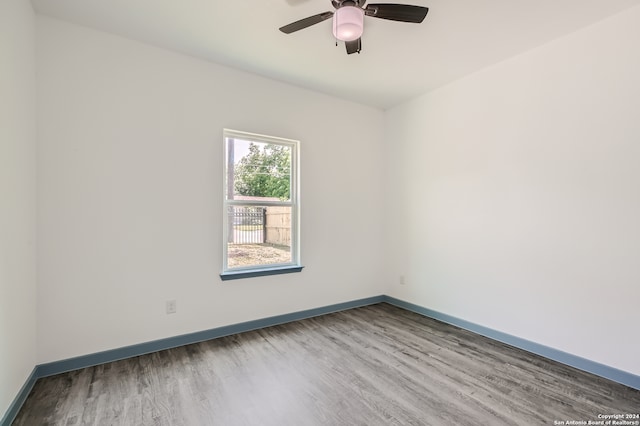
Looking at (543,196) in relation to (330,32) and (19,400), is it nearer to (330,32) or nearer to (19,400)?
(330,32)

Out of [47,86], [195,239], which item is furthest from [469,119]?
[47,86]

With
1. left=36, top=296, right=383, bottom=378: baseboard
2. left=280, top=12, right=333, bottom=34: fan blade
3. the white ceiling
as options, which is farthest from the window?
left=280, top=12, right=333, bottom=34: fan blade

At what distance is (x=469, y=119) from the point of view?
10.6 feet

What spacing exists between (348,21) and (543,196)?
7.45 ft

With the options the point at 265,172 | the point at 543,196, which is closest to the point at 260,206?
the point at 265,172

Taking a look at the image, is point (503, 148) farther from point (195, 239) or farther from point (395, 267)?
point (195, 239)

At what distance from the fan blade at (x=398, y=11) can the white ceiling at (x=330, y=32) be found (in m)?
0.40

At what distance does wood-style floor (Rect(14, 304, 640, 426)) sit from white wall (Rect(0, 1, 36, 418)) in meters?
0.35

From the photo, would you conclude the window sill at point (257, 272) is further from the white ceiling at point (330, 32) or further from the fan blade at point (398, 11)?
the fan blade at point (398, 11)

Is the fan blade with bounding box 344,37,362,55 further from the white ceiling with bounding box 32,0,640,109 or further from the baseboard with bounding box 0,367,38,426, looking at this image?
the baseboard with bounding box 0,367,38,426

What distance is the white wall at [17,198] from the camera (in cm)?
172

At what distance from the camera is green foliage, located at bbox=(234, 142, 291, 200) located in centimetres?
322

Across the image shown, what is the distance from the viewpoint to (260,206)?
131 inches

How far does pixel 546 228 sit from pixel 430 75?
193cm
